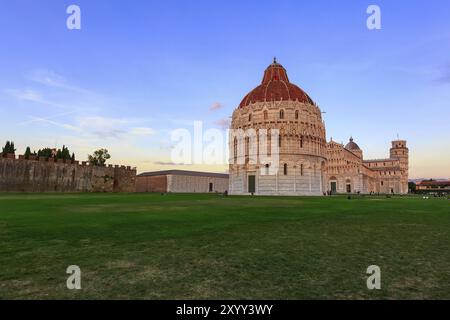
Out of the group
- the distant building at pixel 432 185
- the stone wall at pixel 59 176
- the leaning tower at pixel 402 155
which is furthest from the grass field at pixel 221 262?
the distant building at pixel 432 185

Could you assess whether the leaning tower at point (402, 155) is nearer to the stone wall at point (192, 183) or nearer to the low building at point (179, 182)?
the stone wall at point (192, 183)

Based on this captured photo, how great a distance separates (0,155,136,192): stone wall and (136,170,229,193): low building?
18536mm

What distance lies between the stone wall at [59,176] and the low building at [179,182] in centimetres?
1854

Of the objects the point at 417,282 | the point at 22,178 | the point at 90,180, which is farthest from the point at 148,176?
the point at 417,282

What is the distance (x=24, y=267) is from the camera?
595 cm

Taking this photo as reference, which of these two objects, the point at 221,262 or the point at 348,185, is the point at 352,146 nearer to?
the point at 348,185

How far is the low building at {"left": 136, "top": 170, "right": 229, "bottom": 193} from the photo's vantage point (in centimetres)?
9712

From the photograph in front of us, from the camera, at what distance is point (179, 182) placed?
98.6 metres

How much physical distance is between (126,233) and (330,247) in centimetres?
617

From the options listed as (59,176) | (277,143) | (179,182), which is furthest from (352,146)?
(59,176)

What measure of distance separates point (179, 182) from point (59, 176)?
130ft

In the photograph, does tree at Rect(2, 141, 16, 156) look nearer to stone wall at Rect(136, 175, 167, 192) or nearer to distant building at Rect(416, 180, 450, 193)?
stone wall at Rect(136, 175, 167, 192)

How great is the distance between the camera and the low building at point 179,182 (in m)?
97.1
